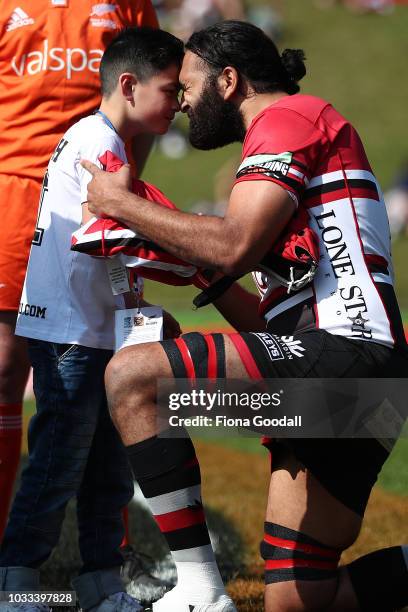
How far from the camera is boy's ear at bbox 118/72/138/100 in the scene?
12.7 feet

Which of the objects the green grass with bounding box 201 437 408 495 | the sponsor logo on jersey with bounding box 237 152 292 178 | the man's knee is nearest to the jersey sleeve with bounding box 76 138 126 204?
the sponsor logo on jersey with bounding box 237 152 292 178

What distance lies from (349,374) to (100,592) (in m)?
1.34

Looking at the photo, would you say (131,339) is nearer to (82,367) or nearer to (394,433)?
(82,367)

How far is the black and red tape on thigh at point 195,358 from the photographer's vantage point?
10.3 feet

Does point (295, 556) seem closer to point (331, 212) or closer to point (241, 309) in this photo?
point (241, 309)

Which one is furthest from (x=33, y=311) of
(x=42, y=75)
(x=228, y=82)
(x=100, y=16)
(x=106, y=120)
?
(x=100, y=16)

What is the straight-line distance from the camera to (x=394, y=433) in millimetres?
3430

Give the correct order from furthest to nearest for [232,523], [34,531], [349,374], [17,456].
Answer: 1. [232,523]
2. [17,456]
3. [34,531]
4. [349,374]

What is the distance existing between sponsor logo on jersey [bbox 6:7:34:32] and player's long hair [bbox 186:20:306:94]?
0.84 m

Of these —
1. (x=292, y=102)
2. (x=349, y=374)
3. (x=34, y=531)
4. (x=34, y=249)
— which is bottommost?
(x=34, y=531)

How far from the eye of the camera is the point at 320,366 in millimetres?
3219

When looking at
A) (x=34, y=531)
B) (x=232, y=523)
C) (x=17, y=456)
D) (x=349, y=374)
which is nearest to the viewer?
(x=349, y=374)

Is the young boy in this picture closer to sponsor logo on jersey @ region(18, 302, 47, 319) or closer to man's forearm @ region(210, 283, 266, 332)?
sponsor logo on jersey @ region(18, 302, 47, 319)

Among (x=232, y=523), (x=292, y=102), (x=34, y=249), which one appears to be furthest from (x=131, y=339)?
(x=232, y=523)
